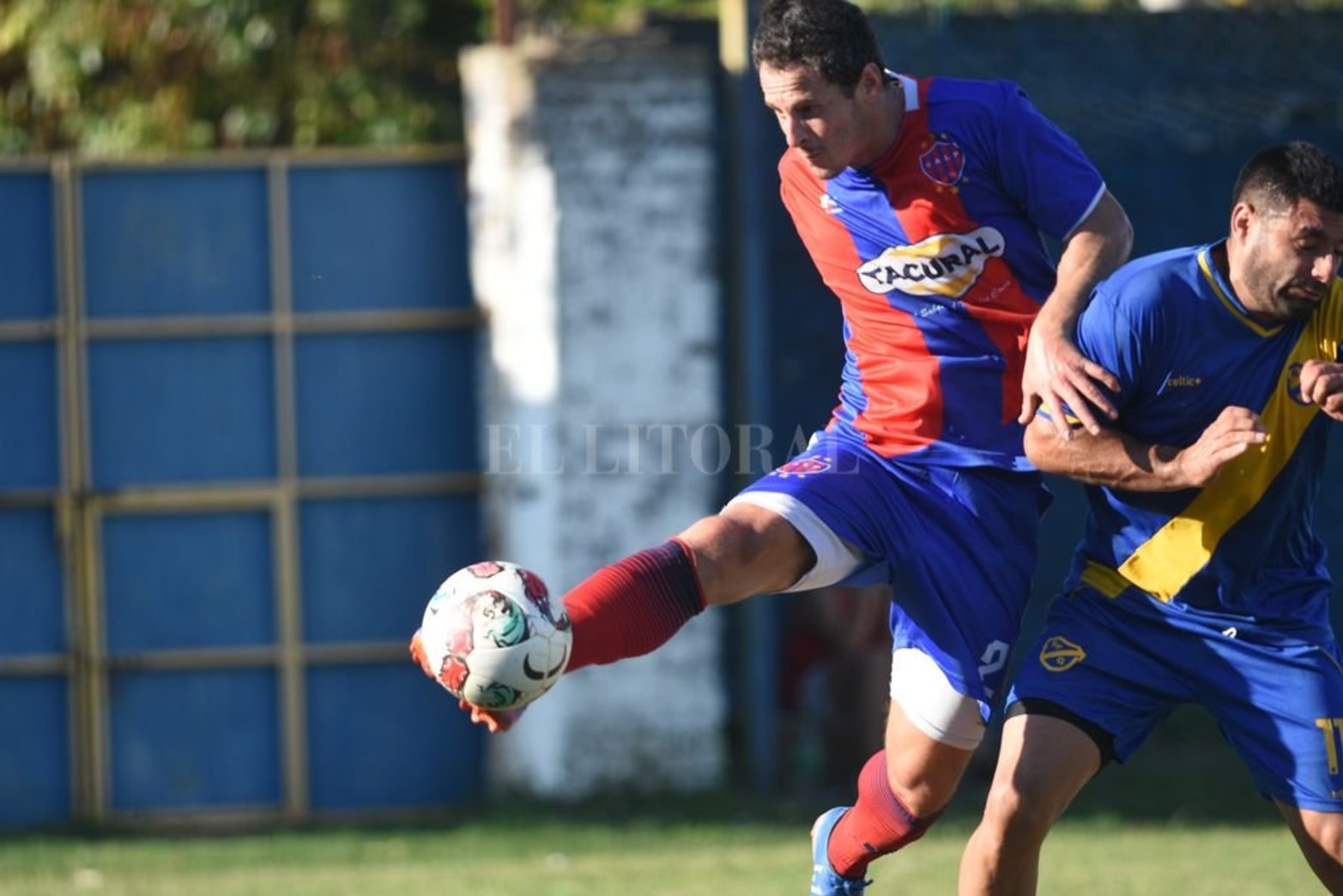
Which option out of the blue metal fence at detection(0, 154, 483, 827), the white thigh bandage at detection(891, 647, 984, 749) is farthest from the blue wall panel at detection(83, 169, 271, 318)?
the white thigh bandage at detection(891, 647, 984, 749)

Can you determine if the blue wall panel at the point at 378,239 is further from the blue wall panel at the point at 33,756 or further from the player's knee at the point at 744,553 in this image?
the player's knee at the point at 744,553

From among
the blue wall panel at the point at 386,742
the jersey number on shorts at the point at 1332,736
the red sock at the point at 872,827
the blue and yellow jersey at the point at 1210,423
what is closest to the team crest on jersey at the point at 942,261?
the blue and yellow jersey at the point at 1210,423

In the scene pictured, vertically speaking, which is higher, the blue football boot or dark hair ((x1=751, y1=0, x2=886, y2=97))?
dark hair ((x1=751, y1=0, x2=886, y2=97))

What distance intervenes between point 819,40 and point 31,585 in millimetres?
5419

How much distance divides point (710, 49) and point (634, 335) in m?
1.53

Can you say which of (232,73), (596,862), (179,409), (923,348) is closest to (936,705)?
(923,348)

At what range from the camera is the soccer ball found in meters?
4.24

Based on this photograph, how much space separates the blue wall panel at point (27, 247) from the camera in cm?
897

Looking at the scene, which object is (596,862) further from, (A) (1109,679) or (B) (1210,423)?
(B) (1210,423)

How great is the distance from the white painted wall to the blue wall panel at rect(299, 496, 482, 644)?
0.35 m

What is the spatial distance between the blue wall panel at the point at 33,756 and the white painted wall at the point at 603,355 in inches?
75.3

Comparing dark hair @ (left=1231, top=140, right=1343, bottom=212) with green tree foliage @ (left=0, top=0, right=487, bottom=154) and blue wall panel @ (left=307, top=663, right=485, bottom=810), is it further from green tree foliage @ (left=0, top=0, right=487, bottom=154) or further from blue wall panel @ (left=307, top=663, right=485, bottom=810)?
green tree foliage @ (left=0, top=0, right=487, bottom=154)

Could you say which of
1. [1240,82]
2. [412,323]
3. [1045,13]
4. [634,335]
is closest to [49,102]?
[412,323]

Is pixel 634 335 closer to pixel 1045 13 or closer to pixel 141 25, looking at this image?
pixel 1045 13
